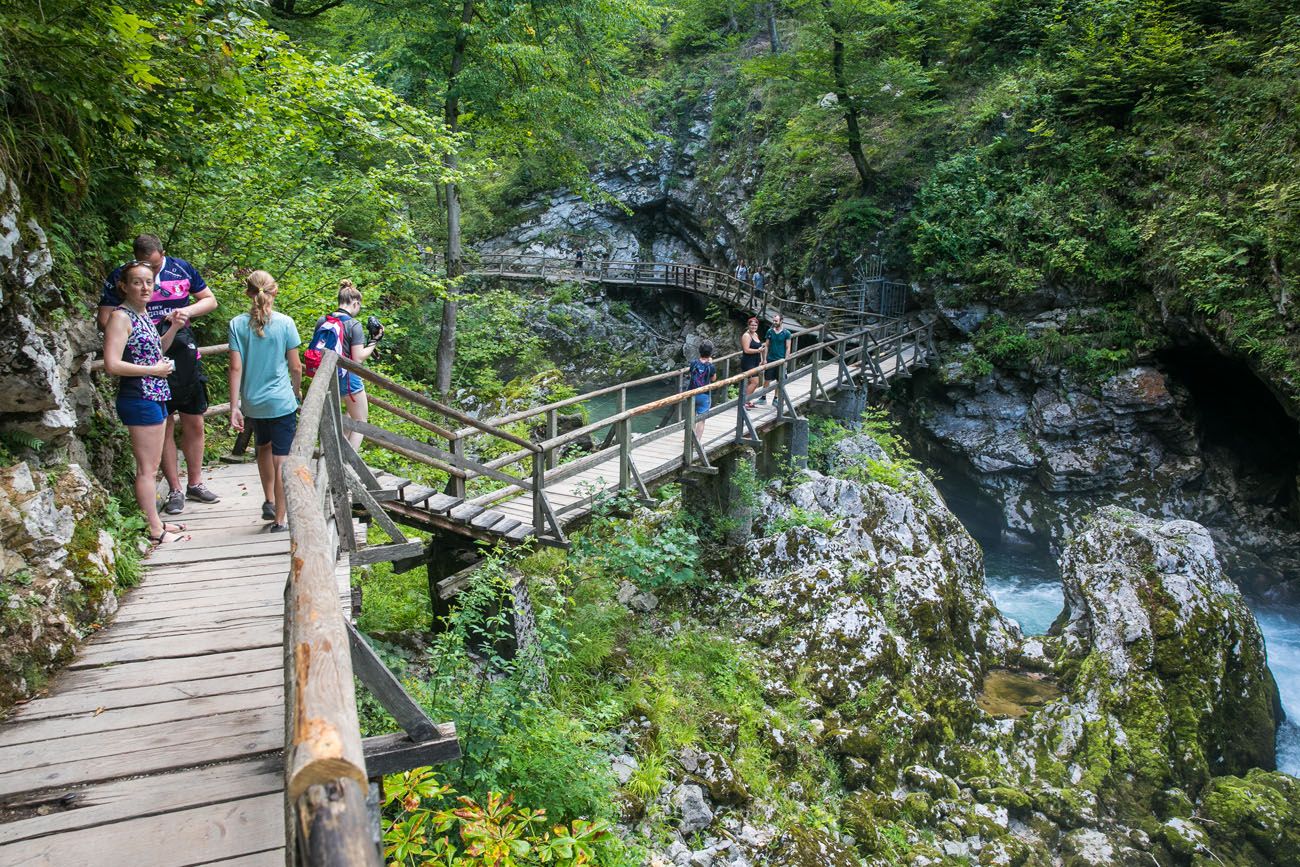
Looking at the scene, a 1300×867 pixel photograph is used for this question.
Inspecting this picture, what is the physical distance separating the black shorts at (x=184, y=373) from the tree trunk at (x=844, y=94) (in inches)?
712

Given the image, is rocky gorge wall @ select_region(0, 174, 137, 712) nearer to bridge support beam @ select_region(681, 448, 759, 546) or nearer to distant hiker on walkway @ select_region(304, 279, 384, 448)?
distant hiker on walkway @ select_region(304, 279, 384, 448)

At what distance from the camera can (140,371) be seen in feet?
14.2

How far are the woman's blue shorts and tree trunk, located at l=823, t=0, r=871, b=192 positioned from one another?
18.7 meters

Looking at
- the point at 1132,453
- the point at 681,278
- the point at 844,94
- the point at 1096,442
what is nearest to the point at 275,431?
the point at 1096,442

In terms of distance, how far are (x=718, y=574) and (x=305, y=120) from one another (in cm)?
813

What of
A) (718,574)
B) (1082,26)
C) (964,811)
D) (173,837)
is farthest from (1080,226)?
(173,837)

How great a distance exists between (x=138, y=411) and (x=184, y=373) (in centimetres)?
63

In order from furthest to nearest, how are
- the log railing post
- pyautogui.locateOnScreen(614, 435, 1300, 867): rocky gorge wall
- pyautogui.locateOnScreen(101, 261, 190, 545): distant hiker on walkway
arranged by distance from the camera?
pyautogui.locateOnScreen(614, 435, 1300, 867): rocky gorge wall, pyautogui.locateOnScreen(101, 261, 190, 545): distant hiker on walkway, the log railing post

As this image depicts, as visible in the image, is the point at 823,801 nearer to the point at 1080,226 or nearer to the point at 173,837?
the point at 173,837

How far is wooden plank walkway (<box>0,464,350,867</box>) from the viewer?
220cm

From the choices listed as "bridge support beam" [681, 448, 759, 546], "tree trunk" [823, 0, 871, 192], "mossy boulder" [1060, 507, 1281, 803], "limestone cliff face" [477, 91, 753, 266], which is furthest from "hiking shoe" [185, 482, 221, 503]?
"limestone cliff face" [477, 91, 753, 266]

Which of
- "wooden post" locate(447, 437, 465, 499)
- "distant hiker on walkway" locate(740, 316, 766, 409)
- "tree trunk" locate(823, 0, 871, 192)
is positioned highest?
"tree trunk" locate(823, 0, 871, 192)

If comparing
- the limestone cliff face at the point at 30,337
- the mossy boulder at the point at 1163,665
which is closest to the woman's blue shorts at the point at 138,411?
the limestone cliff face at the point at 30,337

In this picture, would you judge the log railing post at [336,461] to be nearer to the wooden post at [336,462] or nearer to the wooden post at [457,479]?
the wooden post at [336,462]
